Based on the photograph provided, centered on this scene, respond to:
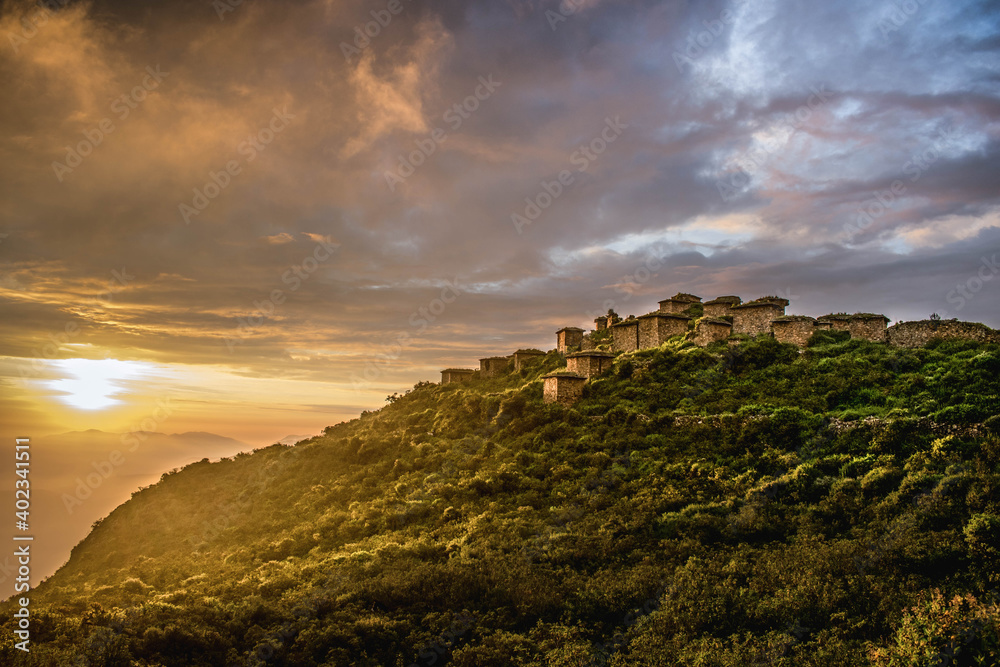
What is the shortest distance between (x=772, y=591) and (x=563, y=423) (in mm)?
15193

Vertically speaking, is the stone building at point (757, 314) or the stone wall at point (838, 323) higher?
the stone building at point (757, 314)

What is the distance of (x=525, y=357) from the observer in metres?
46.0

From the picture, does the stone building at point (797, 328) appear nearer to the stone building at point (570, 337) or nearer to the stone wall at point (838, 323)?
the stone wall at point (838, 323)

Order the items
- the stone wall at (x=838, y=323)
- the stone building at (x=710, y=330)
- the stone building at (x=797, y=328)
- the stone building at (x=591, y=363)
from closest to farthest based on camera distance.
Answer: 1. the stone building at (x=797, y=328)
2. the stone wall at (x=838, y=323)
3. the stone building at (x=591, y=363)
4. the stone building at (x=710, y=330)

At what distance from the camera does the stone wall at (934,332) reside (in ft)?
88.3

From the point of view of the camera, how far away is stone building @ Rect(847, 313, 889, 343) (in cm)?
3072

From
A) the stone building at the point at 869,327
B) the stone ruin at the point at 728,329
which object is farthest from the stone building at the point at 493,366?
the stone building at the point at 869,327

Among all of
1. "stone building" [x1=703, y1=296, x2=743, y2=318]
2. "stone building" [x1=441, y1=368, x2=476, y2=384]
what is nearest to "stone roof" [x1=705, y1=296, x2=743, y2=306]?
"stone building" [x1=703, y1=296, x2=743, y2=318]

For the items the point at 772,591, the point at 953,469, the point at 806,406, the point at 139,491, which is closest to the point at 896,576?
the point at 772,591

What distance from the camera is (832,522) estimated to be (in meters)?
16.3

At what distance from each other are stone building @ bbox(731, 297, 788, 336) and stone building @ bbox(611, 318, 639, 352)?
262 inches

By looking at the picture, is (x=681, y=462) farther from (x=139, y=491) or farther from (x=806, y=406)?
(x=139, y=491)

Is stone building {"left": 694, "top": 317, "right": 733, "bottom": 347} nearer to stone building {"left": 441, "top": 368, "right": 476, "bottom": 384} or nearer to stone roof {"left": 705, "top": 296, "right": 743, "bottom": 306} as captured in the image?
stone roof {"left": 705, "top": 296, "right": 743, "bottom": 306}

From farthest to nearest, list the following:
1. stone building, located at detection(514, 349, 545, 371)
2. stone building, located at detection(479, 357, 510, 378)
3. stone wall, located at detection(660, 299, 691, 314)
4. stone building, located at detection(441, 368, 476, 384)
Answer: stone building, located at detection(441, 368, 476, 384) → stone building, located at detection(479, 357, 510, 378) → stone building, located at detection(514, 349, 545, 371) → stone wall, located at detection(660, 299, 691, 314)
